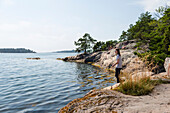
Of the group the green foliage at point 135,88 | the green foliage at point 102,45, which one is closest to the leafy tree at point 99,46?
the green foliage at point 102,45

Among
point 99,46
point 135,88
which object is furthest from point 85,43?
point 135,88

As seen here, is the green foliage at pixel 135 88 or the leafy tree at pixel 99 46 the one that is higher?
the leafy tree at pixel 99 46

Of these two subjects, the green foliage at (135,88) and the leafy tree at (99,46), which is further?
the leafy tree at (99,46)

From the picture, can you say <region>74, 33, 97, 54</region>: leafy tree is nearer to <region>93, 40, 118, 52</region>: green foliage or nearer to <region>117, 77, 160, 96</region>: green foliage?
<region>93, 40, 118, 52</region>: green foliage

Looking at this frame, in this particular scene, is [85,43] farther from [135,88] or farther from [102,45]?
[135,88]

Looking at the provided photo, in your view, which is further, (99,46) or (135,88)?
(99,46)

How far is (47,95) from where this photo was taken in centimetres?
878

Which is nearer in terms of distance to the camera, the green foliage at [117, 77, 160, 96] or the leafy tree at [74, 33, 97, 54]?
the green foliage at [117, 77, 160, 96]

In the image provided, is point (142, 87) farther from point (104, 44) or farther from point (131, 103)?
point (104, 44)

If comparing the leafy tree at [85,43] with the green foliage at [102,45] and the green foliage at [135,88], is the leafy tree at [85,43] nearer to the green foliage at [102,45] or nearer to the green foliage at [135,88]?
the green foliage at [102,45]

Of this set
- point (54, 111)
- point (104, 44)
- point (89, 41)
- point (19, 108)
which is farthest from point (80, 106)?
point (104, 44)

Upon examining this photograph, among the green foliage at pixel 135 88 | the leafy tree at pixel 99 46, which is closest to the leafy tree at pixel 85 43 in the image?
the leafy tree at pixel 99 46

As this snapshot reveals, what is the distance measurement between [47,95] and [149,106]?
6.84m

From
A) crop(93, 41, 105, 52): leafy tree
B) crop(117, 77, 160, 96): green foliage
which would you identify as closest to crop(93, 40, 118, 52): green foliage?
crop(93, 41, 105, 52): leafy tree
